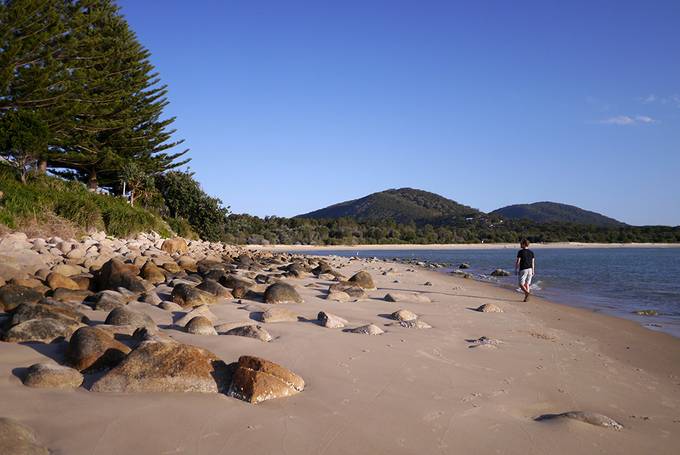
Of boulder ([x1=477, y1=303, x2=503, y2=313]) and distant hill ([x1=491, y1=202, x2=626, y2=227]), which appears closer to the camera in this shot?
boulder ([x1=477, y1=303, x2=503, y2=313])

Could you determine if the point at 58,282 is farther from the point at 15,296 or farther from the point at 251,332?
the point at 251,332

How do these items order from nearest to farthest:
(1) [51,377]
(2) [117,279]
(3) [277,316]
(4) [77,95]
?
(1) [51,377] → (3) [277,316] → (2) [117,279] → (4) [77,95]

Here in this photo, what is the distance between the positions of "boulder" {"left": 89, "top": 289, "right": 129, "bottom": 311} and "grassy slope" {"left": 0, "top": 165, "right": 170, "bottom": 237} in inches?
311

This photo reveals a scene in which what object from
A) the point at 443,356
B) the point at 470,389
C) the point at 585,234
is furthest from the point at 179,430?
the point at 585,234

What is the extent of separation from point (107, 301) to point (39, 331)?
6.12 feet

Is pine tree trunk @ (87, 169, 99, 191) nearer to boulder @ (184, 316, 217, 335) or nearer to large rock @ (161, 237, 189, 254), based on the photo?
large rock @ (161, 237, 189, 254)

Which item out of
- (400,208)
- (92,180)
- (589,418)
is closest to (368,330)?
(589,418)

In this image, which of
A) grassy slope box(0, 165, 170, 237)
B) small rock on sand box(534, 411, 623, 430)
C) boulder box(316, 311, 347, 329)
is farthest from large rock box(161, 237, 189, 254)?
small rock on sand box(534, 411, 623, 430)

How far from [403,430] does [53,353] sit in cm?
298

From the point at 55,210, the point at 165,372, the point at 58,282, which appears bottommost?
the point at 165,372

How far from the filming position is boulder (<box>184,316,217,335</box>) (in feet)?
16.9

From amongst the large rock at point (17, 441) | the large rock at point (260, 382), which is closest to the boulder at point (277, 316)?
the large rock at point (260, 382)

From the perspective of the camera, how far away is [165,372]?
11.3 ft

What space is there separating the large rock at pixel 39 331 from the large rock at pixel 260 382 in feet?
6.64
